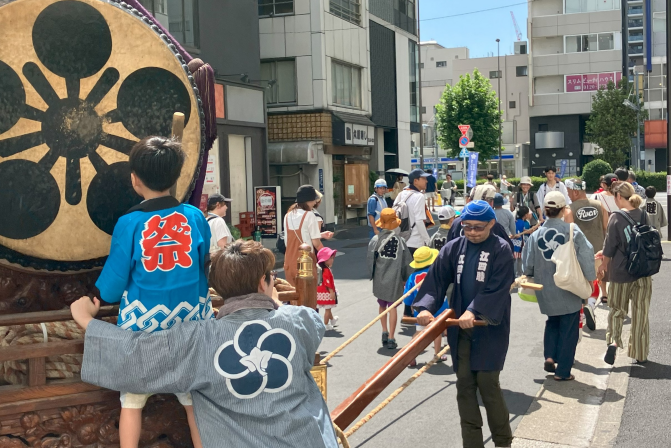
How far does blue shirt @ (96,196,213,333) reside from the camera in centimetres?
256

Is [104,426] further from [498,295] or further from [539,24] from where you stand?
[539,24]

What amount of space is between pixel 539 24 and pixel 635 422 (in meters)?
59.1

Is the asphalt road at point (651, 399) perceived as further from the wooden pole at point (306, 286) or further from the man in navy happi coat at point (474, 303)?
the wooden pole at point (306, 286)

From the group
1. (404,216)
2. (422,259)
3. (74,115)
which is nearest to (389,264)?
(422,259)

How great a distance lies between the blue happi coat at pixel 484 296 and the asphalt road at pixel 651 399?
4.05 ft

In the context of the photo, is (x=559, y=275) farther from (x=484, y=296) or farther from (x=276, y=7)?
(x=276, y=7)

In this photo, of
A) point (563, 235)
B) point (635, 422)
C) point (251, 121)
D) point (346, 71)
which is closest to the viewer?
point (635, 422)

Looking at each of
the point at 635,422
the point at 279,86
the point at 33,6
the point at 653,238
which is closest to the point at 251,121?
the point at 279,86

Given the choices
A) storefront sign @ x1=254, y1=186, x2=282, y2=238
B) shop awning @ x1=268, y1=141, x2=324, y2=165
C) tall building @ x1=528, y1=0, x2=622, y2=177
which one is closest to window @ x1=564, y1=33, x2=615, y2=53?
tall building @ x1=528, y1=0, x2=622, y2=177

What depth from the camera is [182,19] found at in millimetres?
18062

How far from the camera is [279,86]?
1022 inches

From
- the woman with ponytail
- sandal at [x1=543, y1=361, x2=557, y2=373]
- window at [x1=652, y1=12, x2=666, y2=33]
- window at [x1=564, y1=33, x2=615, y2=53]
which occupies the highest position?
window at [x1=652, y1=12, x2=666, y2=33]

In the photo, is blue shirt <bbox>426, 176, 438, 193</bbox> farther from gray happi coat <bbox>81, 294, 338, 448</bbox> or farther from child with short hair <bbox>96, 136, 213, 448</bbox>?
gray happi coat <bbox>81, 294, 338, 448</bbox>

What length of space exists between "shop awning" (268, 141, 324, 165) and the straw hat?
17.1 metres
